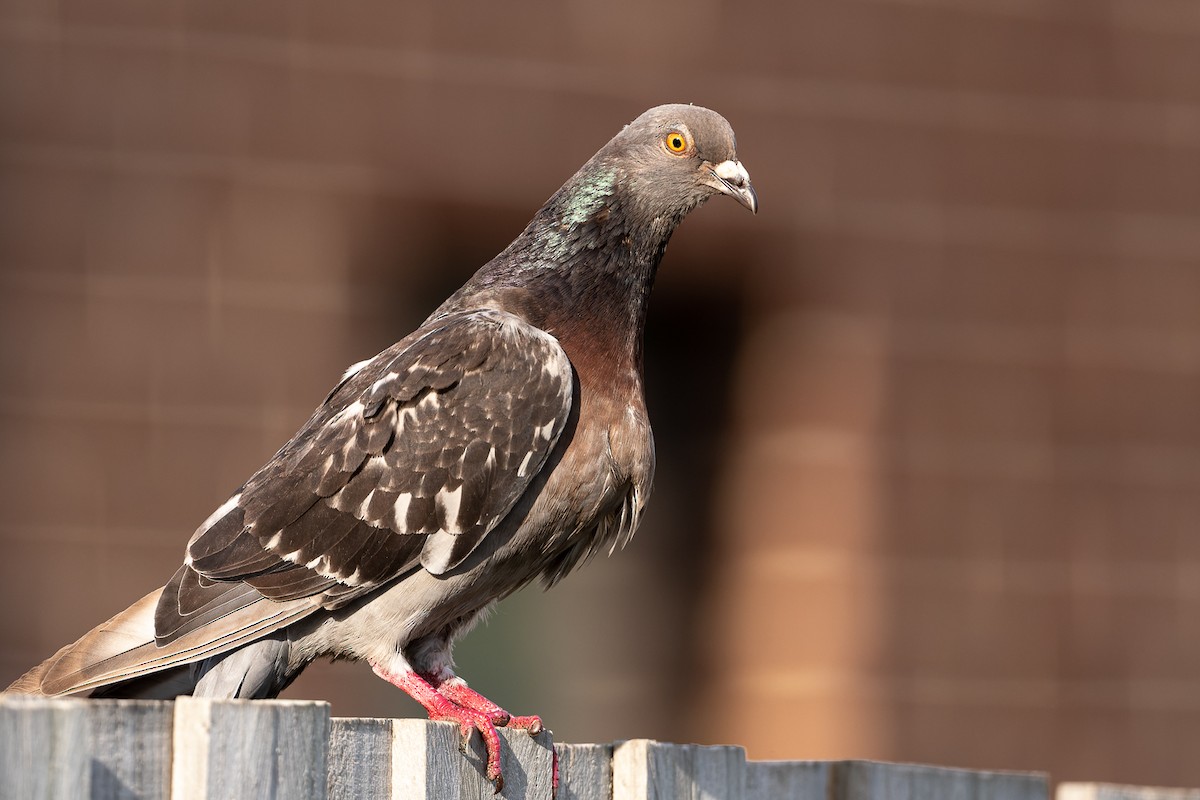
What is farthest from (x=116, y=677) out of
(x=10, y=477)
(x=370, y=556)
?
(x=10, y=477)

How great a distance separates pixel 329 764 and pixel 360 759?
76 mm

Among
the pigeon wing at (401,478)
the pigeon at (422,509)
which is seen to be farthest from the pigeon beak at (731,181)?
the pigeon wing at (401,478)

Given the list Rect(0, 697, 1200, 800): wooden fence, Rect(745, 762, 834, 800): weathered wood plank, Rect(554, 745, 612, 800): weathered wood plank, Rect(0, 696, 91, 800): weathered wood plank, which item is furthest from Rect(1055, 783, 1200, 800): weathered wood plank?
Rect(0, 696, 91, 800): weathered wood plank

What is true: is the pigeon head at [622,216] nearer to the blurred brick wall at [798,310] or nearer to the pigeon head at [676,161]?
the pigeon head at [676,161]

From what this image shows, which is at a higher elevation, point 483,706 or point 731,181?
point 731,181

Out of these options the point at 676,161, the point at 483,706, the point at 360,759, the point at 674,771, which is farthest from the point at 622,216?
the point at 360,759

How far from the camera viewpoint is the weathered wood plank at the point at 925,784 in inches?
148

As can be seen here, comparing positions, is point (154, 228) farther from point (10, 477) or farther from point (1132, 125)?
point (1132, 125)

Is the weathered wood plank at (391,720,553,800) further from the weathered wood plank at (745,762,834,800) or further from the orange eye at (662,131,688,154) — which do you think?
the orange eye at (662,131,688,154)

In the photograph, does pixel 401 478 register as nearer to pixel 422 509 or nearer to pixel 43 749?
pixel 422 509

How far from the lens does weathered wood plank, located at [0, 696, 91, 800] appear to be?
99.5 inches

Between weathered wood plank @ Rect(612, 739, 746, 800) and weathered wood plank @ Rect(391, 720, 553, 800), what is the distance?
0.50ft

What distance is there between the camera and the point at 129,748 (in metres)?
2.71

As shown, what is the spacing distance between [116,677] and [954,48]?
25.3 ft
